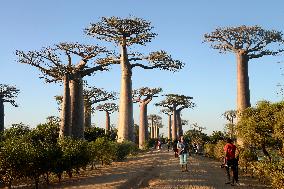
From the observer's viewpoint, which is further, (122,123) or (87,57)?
(122,123)

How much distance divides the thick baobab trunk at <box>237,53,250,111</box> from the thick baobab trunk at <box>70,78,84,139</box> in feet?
29.0

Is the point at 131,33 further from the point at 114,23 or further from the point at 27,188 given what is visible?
the point at 27,188

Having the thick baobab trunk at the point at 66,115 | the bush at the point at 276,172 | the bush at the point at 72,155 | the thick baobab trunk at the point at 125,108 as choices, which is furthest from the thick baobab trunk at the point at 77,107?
the bush at the point at 276,172

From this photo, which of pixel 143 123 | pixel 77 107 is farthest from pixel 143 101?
pixel 77 107

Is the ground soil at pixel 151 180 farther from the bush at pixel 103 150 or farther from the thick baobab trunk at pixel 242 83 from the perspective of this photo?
the thick baobab trunk at pixel 242 83

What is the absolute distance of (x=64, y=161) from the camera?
45.3 ft

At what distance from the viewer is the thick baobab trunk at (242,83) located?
25625mm

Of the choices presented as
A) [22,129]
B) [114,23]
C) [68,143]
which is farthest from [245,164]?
[22,129]

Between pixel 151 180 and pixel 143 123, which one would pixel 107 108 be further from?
pixel 151 180

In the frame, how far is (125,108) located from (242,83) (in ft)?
23.0

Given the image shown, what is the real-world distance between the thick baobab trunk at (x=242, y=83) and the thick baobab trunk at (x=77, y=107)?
8851 mm

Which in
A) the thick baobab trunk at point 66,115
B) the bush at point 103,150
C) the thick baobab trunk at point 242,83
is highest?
the thick baobab trunk at point 242,83

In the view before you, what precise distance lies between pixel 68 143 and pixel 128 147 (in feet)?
30.2

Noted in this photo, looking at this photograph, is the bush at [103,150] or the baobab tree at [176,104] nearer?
the bush at [103,150]
